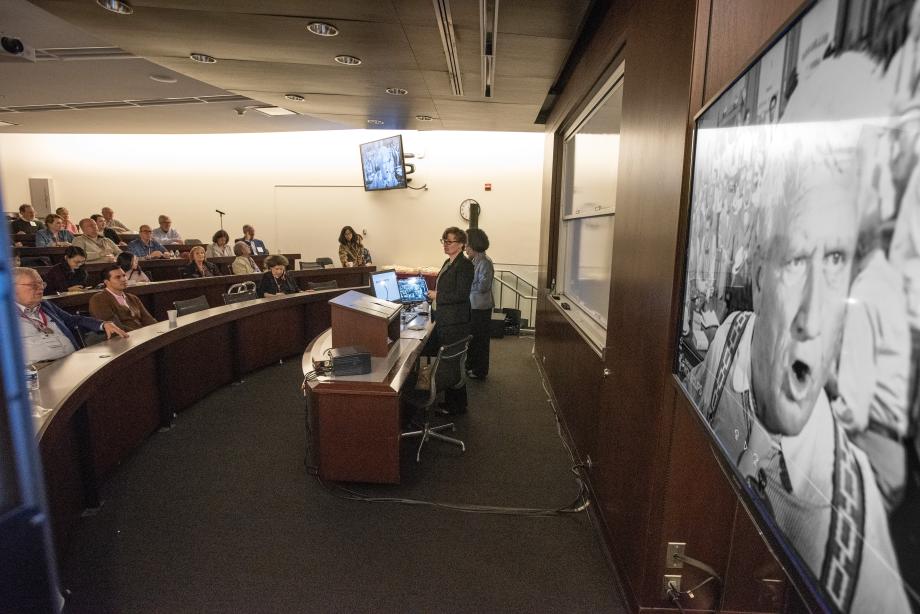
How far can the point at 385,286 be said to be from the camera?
182 inches

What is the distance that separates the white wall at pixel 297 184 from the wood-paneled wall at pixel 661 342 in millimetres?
6305

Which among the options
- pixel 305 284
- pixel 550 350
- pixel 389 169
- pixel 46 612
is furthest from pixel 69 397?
pixel 389 169

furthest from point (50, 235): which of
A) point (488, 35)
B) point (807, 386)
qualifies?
point (807, 386)

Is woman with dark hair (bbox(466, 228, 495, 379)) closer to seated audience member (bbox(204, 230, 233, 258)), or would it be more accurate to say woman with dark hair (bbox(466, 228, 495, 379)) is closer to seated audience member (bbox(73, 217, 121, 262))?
seated audience member (bbox(204, 230, 233, 258))

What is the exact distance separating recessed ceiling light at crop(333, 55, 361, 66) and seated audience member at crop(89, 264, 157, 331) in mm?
2614

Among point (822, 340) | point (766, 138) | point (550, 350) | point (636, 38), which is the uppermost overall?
point (636, 38)

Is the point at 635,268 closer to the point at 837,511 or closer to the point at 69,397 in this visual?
the point at 837,511

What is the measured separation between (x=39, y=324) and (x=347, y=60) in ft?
9.77

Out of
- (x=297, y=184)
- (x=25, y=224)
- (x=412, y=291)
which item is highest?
(x=297, y=184)

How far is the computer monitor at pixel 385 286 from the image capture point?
4.52m

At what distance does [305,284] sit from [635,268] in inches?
246

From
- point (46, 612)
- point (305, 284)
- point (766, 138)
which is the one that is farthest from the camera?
point (305, 284)

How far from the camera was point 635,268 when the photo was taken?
208 centimetres

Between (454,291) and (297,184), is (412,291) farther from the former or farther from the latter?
(297,184)
